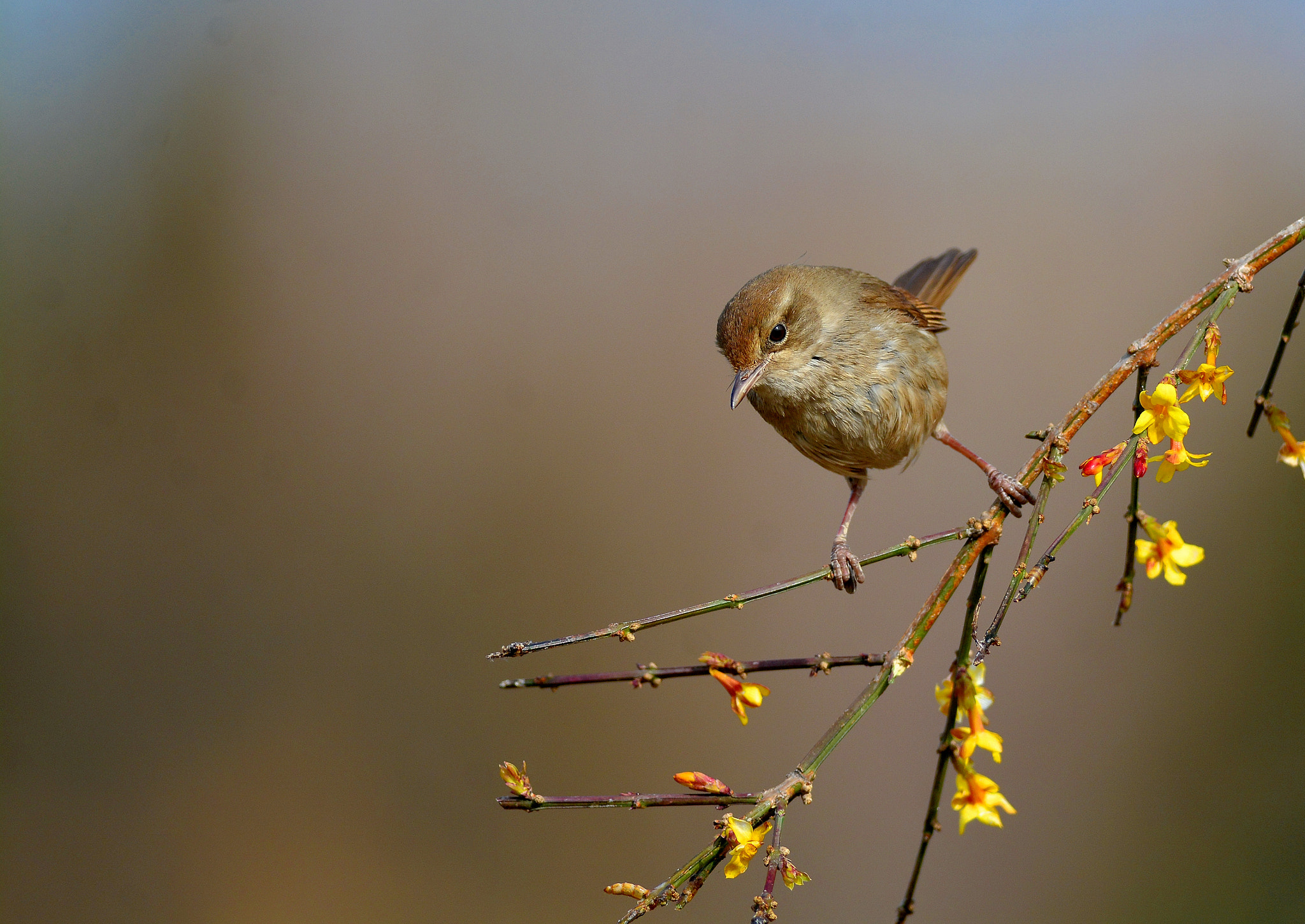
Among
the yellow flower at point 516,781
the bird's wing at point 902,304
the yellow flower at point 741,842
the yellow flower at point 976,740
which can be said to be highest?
the bird's wing at point 902,304

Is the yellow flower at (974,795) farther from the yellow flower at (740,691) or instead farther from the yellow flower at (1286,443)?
the yellow flower at (1286,443)

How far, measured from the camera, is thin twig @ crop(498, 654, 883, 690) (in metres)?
1.07

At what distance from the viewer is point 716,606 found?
1.16 meters

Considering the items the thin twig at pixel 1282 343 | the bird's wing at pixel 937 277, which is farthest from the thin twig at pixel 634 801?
the bird's wing at pixel 937 277

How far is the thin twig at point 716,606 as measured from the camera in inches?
43.8

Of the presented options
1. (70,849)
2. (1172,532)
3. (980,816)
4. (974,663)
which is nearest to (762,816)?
(980,816)

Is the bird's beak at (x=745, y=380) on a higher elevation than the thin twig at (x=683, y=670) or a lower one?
higher

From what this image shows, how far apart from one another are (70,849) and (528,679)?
5382 millimetres

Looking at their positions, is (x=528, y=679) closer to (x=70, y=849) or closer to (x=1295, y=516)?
(x=1295, y=516)

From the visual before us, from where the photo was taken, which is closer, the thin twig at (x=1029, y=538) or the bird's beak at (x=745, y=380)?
the thin twig at (x=1029, y=538)

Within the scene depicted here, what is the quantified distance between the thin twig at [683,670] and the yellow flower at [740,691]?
1 cm

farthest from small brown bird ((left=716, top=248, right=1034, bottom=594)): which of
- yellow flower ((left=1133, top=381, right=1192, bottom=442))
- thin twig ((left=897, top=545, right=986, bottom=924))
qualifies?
thin twig ((left=897, top=545, right=986, bottom=924))

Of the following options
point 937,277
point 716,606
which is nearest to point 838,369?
point 937,277

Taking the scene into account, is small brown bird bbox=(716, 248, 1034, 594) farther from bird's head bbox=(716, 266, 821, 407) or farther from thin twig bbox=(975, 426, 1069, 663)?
thin twig bbox=(975, 426, 1069, 663)
